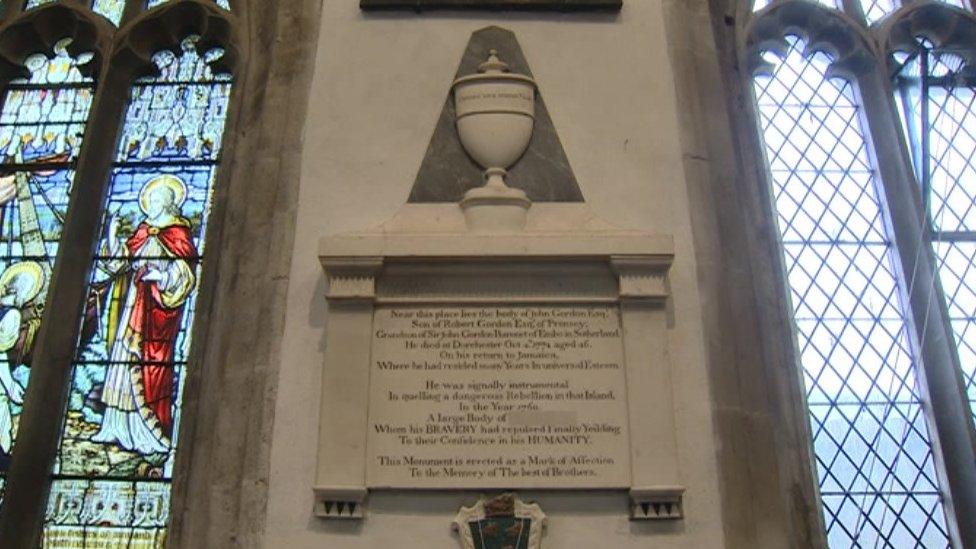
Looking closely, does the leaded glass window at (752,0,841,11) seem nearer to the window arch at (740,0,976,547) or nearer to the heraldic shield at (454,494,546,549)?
the window arch at (740,0,976,547)

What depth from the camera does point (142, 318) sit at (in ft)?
16.6

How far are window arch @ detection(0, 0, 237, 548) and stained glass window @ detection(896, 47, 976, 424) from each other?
3906 millimetres

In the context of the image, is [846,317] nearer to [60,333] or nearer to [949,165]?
[949,165]

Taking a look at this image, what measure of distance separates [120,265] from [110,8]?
1753 mm

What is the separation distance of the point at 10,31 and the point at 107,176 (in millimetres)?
1196

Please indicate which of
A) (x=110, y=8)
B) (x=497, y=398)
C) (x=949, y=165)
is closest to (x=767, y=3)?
(x=949, y=165)

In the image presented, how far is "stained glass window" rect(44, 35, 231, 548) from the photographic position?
4.70 meters

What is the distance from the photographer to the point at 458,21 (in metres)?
5.29

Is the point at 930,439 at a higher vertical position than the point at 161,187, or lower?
lower

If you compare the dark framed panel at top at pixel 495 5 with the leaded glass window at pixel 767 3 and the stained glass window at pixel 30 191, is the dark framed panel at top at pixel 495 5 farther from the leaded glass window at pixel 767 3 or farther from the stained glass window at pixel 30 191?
the stained glass window at pixel 30 191

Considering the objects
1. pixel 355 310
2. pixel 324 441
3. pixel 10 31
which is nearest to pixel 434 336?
pixel 355 310

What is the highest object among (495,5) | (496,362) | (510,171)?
(495,5)

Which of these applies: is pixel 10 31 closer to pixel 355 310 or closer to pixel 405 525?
pixel 355 310

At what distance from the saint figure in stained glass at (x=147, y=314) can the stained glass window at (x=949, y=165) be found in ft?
13.0
